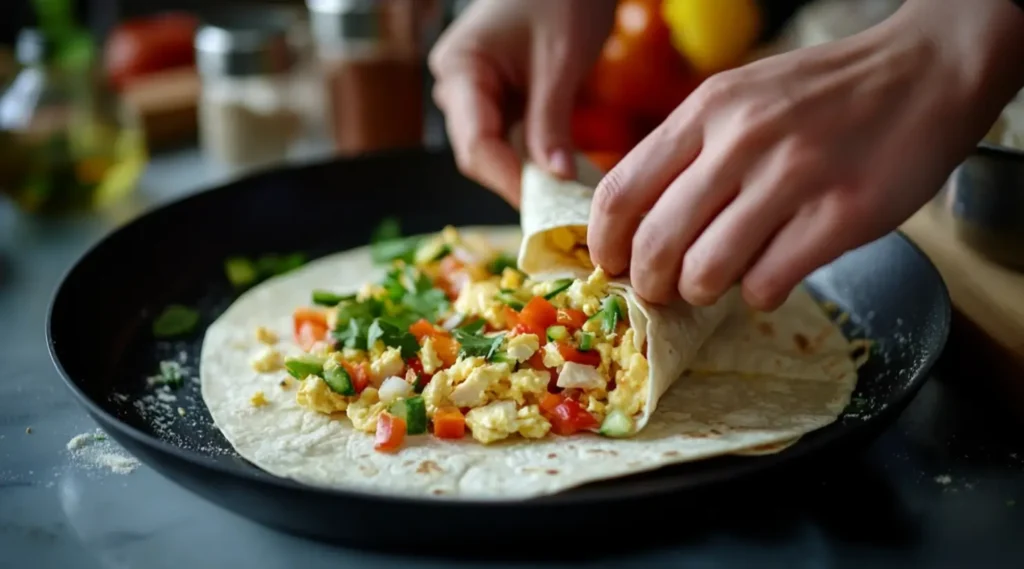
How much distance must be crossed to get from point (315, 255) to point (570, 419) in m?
1.06

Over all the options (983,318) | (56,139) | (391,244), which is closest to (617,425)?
(983,318)

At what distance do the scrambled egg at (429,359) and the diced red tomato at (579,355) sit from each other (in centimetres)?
22

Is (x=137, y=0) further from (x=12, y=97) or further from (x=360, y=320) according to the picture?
(x=360, y=320)

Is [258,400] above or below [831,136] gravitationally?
below

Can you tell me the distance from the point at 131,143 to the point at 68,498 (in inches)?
63.7

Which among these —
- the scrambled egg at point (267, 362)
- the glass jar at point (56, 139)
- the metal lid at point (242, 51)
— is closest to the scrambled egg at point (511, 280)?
the scrambled egg at point (267, 362)

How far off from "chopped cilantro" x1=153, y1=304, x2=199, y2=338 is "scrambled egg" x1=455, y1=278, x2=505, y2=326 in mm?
562

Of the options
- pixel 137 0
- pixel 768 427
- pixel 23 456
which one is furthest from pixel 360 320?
pixel 137 0

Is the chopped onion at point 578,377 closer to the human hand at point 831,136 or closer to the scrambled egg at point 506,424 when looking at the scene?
the scrambled egg at point 506,424

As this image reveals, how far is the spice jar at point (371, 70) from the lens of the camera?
2900mm

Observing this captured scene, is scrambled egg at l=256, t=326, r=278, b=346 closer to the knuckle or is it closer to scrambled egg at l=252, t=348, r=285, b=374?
scrambled egg at l=252, t=348, r=285, b=374

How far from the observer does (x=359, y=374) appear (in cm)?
178

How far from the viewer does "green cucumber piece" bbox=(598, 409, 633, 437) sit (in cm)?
162

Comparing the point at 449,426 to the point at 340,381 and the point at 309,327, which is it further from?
the point at 309,327
